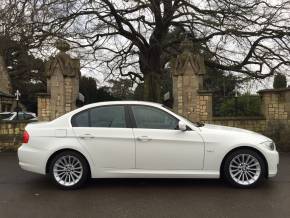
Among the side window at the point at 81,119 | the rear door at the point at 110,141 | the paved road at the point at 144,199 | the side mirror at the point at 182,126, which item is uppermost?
the side window at the point at 81,119

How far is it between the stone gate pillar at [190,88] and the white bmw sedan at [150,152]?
18.6 ft

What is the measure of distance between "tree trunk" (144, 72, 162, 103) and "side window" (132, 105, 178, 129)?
12.7 m

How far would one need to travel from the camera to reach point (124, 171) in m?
7.35

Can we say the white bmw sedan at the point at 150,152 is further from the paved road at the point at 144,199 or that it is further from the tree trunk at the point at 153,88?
the tree trunk at the point at 153,88

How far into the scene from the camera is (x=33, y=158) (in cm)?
752

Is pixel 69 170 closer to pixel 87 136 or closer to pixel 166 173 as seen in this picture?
pixel 87 136

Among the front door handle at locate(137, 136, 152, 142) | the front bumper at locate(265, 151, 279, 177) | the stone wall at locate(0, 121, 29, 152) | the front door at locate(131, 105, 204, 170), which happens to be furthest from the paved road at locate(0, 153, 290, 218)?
the stone wall at locate(0, 121, 29, 152)

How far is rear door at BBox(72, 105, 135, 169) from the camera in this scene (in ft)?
24.1

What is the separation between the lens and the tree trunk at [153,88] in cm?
2044

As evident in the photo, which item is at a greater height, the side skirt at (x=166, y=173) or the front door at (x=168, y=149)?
the front door at (x=168, y=149)

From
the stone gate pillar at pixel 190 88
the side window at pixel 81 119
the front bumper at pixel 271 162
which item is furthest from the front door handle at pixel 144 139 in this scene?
the stone gate pillar at pixel 190 88

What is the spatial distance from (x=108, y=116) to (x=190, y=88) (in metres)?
6.13

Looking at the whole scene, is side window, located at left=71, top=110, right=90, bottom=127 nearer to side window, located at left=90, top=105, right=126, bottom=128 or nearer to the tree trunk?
side window, located at left=90, top=105, right=126, bottom=128

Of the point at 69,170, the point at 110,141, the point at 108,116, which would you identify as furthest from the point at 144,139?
the point at 69,170
